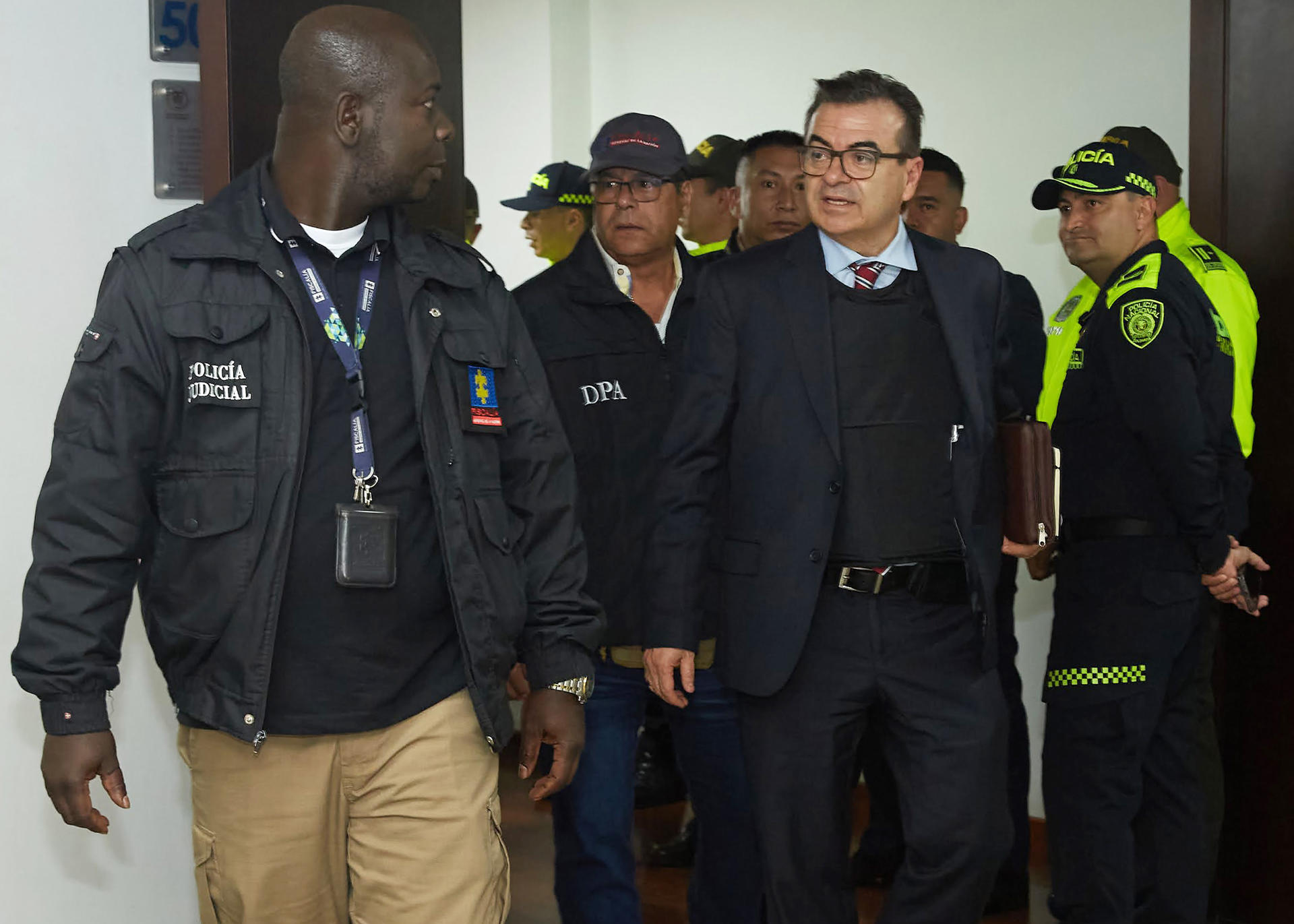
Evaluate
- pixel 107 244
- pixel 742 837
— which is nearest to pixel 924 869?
pixel 742 837

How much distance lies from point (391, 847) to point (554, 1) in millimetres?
4271

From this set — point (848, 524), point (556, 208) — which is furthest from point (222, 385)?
point (556, 208)

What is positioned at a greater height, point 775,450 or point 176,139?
point 176,139

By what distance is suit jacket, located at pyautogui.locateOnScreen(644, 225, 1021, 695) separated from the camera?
232cm

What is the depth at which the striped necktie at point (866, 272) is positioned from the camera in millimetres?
2438

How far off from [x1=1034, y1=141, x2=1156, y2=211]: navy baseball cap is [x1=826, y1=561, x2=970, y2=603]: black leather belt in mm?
1244

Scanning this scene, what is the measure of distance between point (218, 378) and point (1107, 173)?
2.17 m

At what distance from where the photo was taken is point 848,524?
2342 mm

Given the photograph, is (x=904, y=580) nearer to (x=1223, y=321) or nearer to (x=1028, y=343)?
(x=1223, y=321)

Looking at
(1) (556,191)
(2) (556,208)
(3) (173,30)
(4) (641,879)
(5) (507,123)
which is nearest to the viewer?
(3) (173,30)

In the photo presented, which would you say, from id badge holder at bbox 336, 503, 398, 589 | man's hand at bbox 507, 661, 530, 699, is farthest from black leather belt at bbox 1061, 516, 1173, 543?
id badge holder at bbox 336, 503, 398, 589

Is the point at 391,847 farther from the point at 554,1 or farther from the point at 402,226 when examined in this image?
the point at 554,1

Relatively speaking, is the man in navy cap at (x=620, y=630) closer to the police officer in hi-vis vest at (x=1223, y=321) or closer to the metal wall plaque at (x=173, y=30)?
the metal wall plaque at (x=173, y=30)

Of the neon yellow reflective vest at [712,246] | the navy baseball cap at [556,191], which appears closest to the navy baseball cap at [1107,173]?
the neon yellow reflective vest at [712,246]
